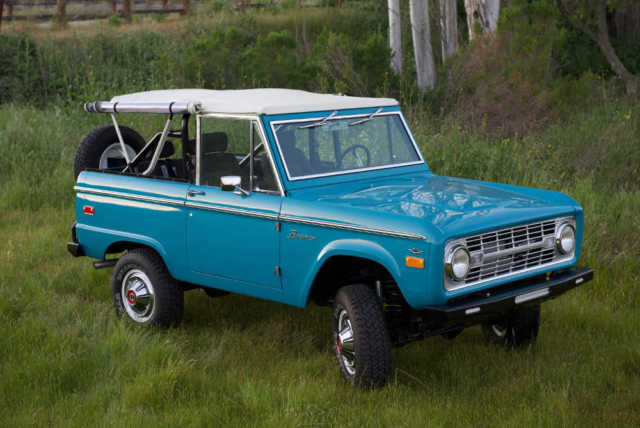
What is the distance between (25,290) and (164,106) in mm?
2385

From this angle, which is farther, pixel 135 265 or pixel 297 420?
pixel 135 265

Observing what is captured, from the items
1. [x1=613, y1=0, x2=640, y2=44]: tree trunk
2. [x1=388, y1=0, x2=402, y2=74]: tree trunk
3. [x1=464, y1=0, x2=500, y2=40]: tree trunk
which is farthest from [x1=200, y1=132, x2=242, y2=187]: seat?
[x1=613, y1=0, x2=640, y2=44]: tree trunk

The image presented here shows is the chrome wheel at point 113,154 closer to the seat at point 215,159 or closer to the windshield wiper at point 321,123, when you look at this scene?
the seat at point 215,159

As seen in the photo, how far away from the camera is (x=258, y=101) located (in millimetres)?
5883

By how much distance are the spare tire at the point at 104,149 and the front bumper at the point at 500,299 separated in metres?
3.62

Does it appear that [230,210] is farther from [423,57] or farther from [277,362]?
[423,57]

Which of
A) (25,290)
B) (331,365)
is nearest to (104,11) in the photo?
(25,290)

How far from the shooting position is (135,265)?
637 cm

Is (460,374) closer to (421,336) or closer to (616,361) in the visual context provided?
(421,336)

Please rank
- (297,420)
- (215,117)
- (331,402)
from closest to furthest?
(297,420) → (331,402) → (215,117)

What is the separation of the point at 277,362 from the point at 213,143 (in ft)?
5.75

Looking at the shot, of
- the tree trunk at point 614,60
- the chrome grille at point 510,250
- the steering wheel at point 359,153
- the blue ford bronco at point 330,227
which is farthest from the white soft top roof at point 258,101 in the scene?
the tree trunk at point 614,60

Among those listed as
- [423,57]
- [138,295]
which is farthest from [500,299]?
[423,57]

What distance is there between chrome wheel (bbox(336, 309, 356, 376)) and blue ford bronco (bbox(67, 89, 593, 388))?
0.01 metres
